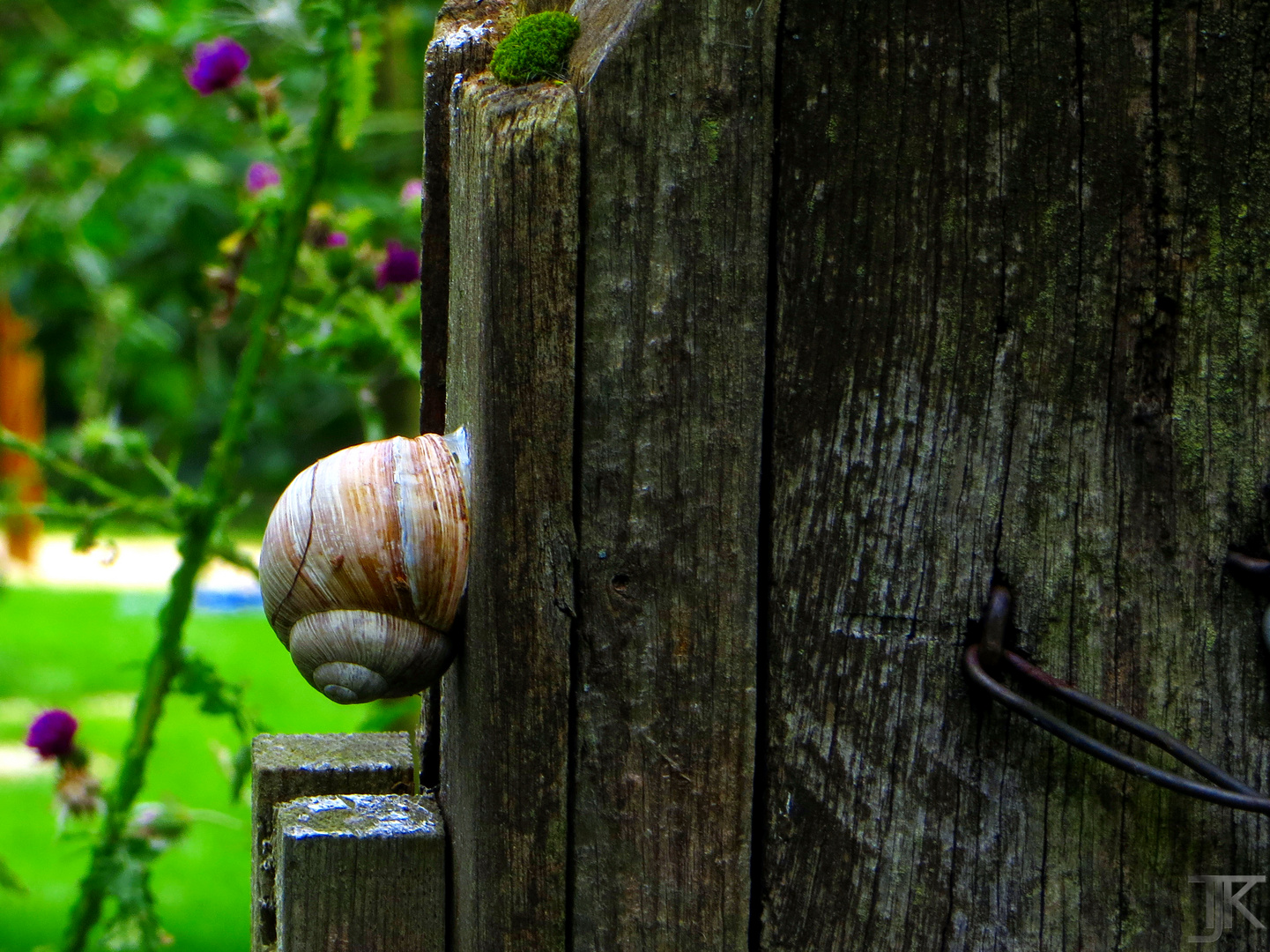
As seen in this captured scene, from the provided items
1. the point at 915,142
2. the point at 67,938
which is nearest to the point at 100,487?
the point at 67,938

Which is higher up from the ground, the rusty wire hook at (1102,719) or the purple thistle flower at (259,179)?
the purple thistle flower at (259,179)

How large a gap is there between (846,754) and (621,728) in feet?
0.58

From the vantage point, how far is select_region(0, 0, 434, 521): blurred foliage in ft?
7.18

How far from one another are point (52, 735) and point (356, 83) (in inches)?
50.8

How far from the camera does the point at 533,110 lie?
929 mm

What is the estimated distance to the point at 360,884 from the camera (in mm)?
1025

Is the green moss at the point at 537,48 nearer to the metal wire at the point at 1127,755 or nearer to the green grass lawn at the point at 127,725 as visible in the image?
the metal wire at the point at 1127,755

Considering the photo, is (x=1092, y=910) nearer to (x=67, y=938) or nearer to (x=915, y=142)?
(x=915, y=142)

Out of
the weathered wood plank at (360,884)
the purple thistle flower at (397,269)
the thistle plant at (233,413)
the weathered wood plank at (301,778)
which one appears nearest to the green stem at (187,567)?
the thistle plant at (233,413)

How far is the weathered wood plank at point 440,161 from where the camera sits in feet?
3.66

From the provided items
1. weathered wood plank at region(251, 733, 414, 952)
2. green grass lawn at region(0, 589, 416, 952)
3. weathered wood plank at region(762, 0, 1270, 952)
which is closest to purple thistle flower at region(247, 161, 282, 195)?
green grass lawn at region(0, 589, 416, 952)

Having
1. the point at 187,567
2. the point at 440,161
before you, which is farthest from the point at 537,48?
the point at 187,567

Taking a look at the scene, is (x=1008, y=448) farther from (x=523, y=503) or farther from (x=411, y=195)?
(x=411, y=195)

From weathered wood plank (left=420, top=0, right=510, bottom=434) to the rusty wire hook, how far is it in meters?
0.54
